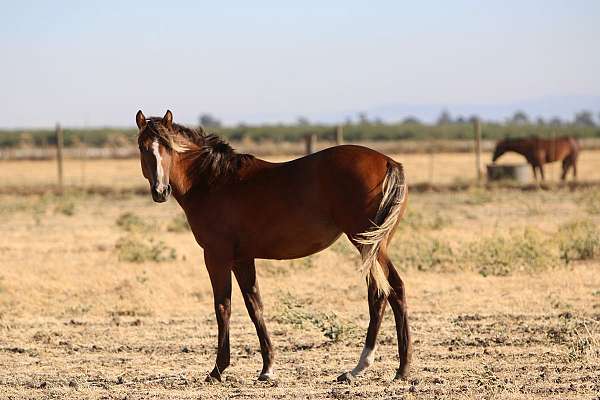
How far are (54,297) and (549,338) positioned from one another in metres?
5.63

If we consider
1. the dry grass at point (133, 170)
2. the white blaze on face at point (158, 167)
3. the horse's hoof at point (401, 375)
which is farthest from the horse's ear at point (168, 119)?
the dry grass at point (133, 170)

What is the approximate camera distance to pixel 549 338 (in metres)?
9.13

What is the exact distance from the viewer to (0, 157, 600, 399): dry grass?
772 centimetres

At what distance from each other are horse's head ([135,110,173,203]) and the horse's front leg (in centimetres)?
62

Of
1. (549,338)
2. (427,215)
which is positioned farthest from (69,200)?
(549,338)

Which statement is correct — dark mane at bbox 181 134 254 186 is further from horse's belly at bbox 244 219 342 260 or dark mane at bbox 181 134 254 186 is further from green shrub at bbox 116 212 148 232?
green shrub at bbox 116 212 148 232

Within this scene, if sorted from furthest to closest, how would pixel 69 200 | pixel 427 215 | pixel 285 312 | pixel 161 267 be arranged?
pixel 69 200 → pixel 427 215 → pixel 161 267 → pixel 285 312

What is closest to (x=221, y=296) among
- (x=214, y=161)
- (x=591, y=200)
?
(x=214, y=161)

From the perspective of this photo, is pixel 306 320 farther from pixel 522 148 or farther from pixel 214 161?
pixel 522 148

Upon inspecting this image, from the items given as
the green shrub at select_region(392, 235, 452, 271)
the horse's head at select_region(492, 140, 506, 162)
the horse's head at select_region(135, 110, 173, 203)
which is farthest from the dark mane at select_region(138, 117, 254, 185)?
the horse's head at select_region(492, 140, 506, 162)

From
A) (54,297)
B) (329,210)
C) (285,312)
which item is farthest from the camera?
(54,297)

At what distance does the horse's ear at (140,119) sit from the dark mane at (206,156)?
0.20 meters

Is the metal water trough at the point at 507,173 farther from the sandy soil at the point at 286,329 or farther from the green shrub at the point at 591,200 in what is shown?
the sandy soil at the point at 286,329

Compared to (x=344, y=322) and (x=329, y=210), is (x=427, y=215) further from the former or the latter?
(x=329, y=210)
